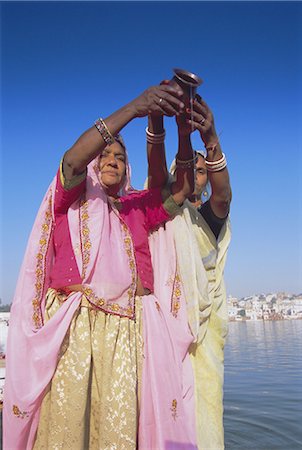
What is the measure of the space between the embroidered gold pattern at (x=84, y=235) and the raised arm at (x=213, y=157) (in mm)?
781

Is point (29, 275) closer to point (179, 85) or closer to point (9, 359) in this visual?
point (9, 359)

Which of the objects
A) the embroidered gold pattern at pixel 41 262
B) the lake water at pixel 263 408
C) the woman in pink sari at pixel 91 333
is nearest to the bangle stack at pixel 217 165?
the woman in pink sari at pixel 91 333

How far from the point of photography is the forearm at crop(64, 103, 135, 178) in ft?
7.09

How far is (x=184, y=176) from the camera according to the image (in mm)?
2660

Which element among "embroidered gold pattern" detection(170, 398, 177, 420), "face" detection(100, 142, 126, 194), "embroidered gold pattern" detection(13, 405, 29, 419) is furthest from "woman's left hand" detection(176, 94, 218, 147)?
"embroidered gold pattern" detection(13, 405, 29, 419)

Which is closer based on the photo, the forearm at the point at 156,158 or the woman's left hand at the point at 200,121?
the woman's left hand at the point at 200,121

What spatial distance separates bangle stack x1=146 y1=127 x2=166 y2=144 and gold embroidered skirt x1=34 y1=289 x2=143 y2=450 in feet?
3.36

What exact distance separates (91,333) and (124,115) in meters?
1.17

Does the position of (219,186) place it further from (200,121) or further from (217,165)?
(200,121)

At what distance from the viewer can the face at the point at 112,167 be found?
8.55 feet

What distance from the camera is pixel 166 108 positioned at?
2162mm

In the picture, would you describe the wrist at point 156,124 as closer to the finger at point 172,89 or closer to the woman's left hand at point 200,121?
the woman's left hand at point 200,121

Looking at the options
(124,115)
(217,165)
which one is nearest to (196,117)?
(217,165)

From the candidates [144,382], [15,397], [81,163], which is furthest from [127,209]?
[15,397]
